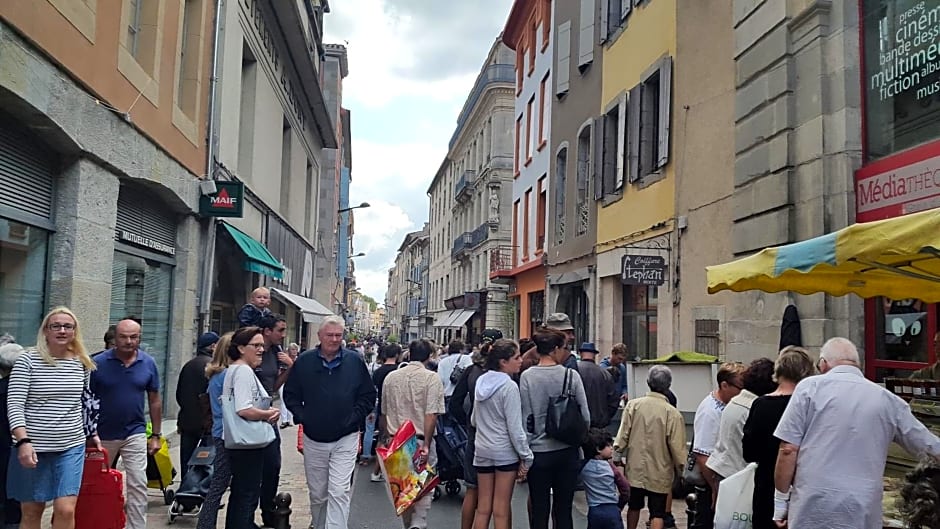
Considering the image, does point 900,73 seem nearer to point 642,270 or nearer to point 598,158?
point 642,270

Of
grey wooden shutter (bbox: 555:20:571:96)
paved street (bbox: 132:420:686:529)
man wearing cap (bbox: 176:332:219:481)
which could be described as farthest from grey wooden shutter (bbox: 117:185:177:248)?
grey wooden shutter (bbox: 555:20:571:96)

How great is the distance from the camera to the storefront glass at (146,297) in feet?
34.0

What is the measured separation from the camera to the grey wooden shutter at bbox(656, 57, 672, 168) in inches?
480

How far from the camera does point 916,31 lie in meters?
7.12

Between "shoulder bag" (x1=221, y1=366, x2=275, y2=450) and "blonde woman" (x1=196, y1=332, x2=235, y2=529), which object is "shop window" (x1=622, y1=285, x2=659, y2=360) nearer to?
"blonde woman" (x1=196, y1=332, x2=235, y2=529)

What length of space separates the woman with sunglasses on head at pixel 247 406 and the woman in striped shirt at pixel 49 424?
3.43 ft

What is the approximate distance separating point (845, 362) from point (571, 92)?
15623 millimetres

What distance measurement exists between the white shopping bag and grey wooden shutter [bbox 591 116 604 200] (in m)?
11.4

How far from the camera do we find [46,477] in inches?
195

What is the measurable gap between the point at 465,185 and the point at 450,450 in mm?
34444

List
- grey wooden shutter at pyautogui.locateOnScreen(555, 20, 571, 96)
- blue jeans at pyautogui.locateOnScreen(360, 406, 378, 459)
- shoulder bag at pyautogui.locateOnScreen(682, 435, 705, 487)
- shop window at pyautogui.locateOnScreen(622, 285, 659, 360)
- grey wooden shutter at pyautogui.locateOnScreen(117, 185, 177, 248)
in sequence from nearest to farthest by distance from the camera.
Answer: shoulder bag at pyautogui.locateOnScreen(682, 435, 705, 487) < grey wooden shutter at pyautogui.locateOnScreen(117, 185, 177, 248) < blue jeans at pyautogui.locateOnScreen(360, 406, 378, 459) < shop window at pyautogui.locateOnScreen(622, 285, 659, 360) < grey wooden shutter at pyautogui.locateOnScreen(555, 20, 571, 96)

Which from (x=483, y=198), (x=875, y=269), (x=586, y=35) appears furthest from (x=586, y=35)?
(x=483, y=198)

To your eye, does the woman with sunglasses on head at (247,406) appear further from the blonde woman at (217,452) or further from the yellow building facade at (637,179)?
the yellow building facade at (637,179)

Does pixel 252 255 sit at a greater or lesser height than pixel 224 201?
lesser
